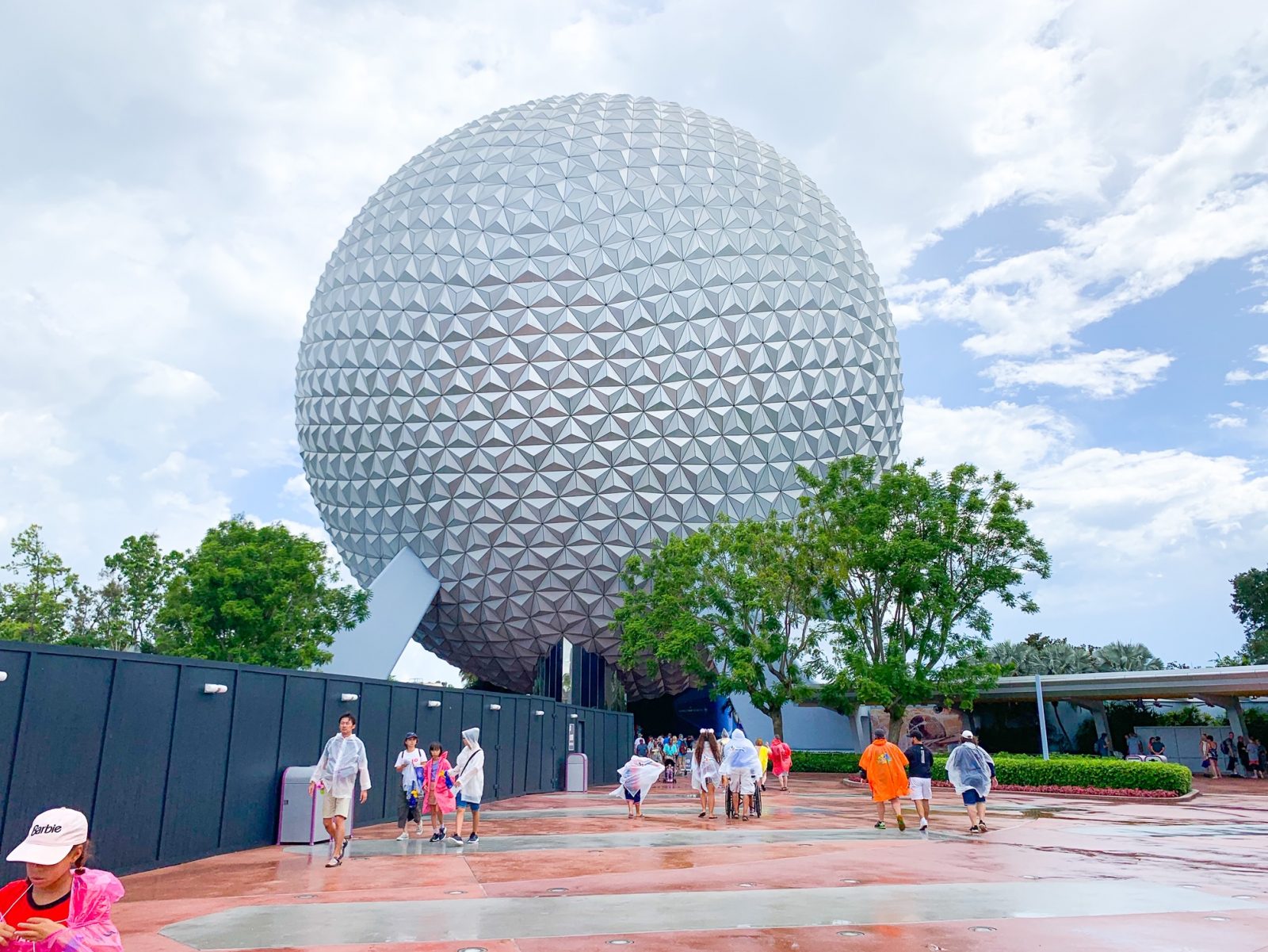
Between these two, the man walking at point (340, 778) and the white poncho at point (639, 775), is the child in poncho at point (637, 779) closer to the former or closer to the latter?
the white poncho at point (639, 775)

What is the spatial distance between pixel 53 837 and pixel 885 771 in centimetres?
1195

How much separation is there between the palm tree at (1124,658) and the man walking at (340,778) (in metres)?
43.9

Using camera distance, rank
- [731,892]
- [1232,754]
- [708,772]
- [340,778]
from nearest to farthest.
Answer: [731,892] → [340,778] → [708,772] → [1232,754]

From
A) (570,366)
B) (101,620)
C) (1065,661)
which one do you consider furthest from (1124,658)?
(101,620)

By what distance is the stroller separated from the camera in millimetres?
14508

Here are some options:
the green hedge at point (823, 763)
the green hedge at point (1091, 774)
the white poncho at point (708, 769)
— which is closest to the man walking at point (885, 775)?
the white poncho at point (708, 769)

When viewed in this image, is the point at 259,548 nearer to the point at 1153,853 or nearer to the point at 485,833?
the point at 485,833

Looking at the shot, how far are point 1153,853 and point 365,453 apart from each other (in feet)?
86.7

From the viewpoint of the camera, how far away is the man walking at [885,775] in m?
13.2

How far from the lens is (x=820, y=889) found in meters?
7.50

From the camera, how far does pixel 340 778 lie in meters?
10.1

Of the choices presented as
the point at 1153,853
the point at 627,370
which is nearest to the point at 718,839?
the point at 1153,853

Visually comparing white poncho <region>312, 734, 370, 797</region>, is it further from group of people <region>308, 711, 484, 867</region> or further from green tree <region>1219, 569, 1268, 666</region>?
green tree <region>1219, 569, 1268, 666</region>

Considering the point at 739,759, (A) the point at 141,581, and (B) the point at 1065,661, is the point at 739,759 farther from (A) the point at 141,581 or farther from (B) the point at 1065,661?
(B) the point at 1065,661
